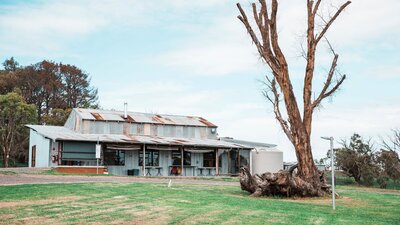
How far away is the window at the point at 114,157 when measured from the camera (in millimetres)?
34562

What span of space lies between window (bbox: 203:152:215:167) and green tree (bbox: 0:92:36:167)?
60.0ft

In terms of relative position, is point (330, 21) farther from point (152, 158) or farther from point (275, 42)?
point (152, 158)

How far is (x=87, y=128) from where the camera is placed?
36.1 metres

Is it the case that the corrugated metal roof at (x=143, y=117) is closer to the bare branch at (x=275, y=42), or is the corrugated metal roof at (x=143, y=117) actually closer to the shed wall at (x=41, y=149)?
the shed wall at (x=41, y=149)

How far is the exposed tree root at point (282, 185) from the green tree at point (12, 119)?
111 ft

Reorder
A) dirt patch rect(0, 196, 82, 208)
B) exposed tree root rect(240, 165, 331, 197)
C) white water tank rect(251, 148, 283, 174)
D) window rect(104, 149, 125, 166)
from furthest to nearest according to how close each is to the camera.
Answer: window rect(104, 149, 125, 166)
white water tank rect(251, 148, 283, 174)
exposed tree root rect(240, 165, 331, 197)
dirt patch rect(0, 196, 82, 208)

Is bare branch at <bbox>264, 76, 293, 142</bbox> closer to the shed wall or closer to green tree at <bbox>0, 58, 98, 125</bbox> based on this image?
the shed wall

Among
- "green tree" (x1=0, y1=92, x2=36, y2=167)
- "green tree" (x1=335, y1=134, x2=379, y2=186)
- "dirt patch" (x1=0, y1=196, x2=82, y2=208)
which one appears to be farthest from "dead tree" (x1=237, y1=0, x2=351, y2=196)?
"green tree" (x1=0, y1=92, x2=36, y2=167)

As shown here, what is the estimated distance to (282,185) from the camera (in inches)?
602

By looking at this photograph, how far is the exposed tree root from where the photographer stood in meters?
15.3

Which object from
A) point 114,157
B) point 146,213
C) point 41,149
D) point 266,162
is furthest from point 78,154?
point 146,213

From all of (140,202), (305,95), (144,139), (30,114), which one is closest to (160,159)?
(144,139)

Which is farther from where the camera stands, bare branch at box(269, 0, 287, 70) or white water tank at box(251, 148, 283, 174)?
white water tank at box(251, 148, 283, 174)

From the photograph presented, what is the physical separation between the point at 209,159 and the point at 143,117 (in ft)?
21.5
